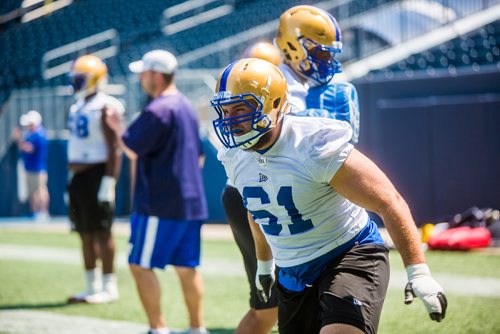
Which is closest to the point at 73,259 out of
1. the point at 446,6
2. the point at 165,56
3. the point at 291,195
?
the point at 165,56

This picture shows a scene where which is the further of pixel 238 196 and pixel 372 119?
pixel 372 119

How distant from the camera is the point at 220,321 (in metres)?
5.81

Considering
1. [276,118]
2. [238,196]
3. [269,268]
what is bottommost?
[269,268]

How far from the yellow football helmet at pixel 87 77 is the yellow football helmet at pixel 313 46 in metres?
3.06

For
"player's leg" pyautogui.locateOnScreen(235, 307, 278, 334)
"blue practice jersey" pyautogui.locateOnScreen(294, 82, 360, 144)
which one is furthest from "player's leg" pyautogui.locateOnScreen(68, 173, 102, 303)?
"blue practice jersey" pyautogui.locateOnScreen(294, 82, 360, 144)

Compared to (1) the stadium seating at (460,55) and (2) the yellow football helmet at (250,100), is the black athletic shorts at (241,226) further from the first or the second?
(1) the stadium seating at (460,55)

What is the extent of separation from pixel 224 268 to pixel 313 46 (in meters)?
4.42

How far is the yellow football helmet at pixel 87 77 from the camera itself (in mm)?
6973

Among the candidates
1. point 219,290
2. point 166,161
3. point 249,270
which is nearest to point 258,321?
point 249,270

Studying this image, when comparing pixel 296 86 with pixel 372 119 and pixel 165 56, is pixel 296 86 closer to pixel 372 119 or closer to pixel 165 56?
pixel 165 56

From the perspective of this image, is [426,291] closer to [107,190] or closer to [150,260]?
[150,260]

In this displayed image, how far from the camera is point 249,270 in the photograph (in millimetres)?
4301

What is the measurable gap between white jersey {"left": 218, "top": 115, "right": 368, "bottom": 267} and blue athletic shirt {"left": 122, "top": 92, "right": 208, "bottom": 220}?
72.8 inches

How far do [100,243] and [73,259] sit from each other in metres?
2.75
